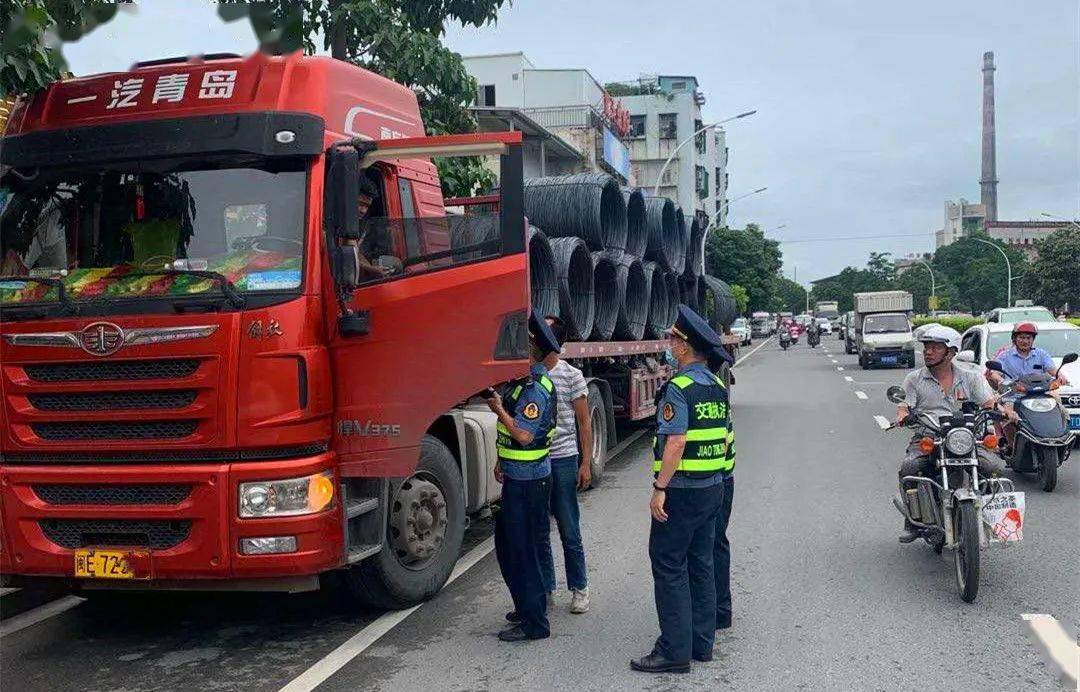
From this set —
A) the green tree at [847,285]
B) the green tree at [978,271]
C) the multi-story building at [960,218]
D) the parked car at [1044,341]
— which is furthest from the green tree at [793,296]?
the parked car at [1044,341]

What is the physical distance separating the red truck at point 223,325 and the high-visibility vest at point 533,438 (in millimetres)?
A: 250

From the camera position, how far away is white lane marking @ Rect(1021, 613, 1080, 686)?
190 inches

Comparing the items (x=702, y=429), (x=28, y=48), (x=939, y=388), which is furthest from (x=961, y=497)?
(x=28, y=48)

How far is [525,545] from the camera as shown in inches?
213

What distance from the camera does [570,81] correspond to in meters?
44.9

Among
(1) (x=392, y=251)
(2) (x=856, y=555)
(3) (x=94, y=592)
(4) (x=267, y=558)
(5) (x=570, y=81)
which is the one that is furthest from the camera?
(5) (x=570, y=81)

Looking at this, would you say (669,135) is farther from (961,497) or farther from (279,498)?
(279,498)

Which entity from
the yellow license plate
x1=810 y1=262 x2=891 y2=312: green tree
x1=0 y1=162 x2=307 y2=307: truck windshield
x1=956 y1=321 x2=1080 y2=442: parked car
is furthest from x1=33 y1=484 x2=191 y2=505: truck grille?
x1=810 y1=262 x2=891 y2=312: green tree

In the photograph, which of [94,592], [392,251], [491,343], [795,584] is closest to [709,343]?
[491,343]

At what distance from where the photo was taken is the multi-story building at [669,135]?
64.7 m

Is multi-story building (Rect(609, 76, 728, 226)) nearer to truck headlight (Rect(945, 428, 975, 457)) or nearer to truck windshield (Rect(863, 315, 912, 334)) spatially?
truck windshield (Rect(863, 315, 912, 334))

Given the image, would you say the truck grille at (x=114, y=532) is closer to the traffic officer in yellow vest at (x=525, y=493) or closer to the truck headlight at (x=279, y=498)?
the truck headlight at (x=279, y=498)

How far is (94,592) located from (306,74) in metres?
3.24

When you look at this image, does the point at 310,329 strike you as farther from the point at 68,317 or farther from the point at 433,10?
the point at 433,10
